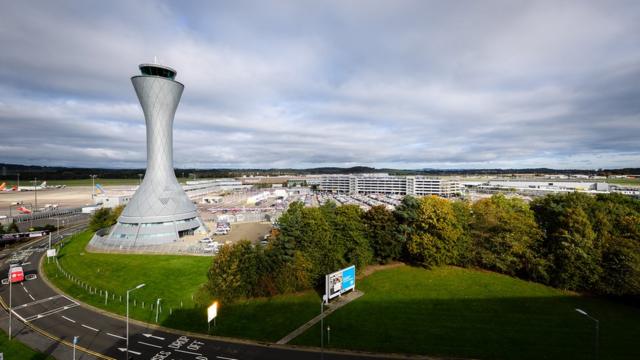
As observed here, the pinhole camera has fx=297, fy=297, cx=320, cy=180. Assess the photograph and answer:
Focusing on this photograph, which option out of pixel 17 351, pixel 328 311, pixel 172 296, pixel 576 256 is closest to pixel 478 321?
pixel 328 311

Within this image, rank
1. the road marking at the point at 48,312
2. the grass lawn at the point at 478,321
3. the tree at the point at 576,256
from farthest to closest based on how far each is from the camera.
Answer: the tree at the point at 576,256
the road marking at the point at 48,312
the grass lawn at the point at 478,321

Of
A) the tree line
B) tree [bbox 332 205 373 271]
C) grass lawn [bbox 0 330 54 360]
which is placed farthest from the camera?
tree [bbox 332 205 373 271]

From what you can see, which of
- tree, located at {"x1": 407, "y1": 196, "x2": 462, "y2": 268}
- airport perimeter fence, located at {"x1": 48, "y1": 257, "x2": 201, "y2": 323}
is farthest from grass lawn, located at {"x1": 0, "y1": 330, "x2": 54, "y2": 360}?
tree, located at {"x1": 407, "y1": 196, "x2": 462, "y2": 268}

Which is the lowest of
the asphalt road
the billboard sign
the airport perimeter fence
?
the asphalt road

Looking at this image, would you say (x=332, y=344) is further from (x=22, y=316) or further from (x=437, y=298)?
(x=22, y=316)

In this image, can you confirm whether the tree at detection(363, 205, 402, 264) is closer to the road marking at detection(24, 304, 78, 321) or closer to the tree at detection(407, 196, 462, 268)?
the tree at detection(407, 196, 462, 268)

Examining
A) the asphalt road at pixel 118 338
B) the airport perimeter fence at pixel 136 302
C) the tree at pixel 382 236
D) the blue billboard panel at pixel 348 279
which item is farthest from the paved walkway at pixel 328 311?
the airport perimeter fence at pixel 136 302

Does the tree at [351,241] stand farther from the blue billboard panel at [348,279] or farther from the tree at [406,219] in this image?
the tree at [406,219]
